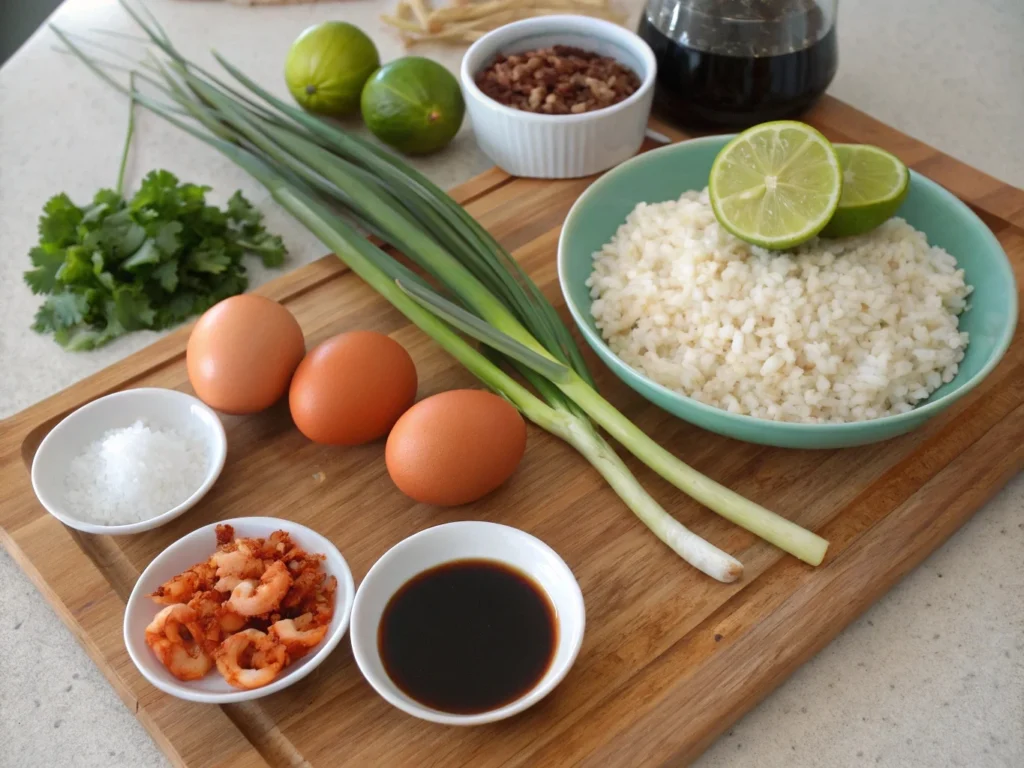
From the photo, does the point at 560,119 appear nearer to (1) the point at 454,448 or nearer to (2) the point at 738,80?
(2) the point at 738,80

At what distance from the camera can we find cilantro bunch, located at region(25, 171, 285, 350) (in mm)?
1497

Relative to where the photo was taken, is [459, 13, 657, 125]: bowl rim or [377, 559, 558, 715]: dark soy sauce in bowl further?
[459, 13, 657, 125]: bowl rim

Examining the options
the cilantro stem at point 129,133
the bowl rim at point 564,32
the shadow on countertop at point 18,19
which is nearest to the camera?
the bowl rim at point 564,32

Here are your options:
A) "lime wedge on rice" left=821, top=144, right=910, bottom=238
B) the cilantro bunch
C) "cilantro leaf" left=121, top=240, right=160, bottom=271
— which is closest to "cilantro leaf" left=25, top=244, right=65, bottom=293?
the cilantro bunch

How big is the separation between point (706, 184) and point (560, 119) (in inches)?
11.4

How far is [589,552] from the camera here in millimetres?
1179

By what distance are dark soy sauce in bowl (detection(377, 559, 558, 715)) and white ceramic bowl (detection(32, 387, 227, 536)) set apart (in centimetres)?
35

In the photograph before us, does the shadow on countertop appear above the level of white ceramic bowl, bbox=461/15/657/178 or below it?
below

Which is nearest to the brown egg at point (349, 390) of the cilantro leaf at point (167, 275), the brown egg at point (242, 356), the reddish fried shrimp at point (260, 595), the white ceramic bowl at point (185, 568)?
the brown egg at point (242, 356)

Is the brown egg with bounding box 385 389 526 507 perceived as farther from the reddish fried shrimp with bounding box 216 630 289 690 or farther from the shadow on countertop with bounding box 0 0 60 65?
the shadow on countertop with bounding box 0 0 60 65

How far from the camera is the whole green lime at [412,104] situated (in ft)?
5.65

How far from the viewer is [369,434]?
127cm

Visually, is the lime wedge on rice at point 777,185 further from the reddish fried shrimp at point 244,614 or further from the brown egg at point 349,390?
the reddish fried shrimp at point 244,614

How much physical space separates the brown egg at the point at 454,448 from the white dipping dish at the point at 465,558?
0.24 ft
